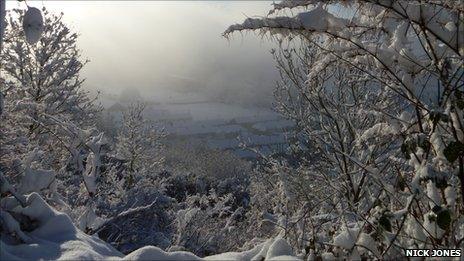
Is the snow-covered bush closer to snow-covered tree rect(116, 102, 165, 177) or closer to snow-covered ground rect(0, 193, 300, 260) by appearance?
snow-covered ground rect(0, 193, 300, 260)

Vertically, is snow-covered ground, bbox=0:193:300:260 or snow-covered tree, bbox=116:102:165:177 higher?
Result: snow-covered ground, bbox=0:193:300:260

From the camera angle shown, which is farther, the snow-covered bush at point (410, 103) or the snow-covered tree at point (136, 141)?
the snow-covered tree at point (136, 141)

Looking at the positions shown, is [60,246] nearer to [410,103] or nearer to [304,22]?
[304,22]

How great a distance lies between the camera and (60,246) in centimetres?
260

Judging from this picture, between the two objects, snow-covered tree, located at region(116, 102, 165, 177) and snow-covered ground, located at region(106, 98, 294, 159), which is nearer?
snow-covered tree, located at region(116, 102, 165, 177)

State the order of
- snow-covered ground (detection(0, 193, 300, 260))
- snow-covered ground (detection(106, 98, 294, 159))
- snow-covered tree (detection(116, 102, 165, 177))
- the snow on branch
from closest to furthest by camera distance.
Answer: snow-covered ground (detection(0, 193, 300, 260))
the snow on branch
snow-covered tree (detection(116, 102, 165, 177))
snow-covered ground (detection(106, 98, 294, 159))

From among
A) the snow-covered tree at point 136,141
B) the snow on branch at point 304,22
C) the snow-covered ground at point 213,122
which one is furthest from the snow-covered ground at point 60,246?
the snow-covered ground at point 213,122

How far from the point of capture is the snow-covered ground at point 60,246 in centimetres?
245

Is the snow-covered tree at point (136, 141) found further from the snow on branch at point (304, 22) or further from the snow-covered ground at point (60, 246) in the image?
the snow on branch at point (304, 22)

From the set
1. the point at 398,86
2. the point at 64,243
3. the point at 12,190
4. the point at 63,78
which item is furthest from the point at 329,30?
the point at 63,78

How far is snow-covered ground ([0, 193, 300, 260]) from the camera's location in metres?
2.45

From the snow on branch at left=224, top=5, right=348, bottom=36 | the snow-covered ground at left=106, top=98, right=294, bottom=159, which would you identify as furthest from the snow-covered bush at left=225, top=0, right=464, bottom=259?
the snow-covered ground at left=106, top=98, right=294, bottom=159

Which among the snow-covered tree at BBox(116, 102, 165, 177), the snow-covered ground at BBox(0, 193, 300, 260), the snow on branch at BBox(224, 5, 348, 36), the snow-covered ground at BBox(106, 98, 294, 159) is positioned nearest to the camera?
the snow-covered ground at BBox(0, 193, 300, 260)

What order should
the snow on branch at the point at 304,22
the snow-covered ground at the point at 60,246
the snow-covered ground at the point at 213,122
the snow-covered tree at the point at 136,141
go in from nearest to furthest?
the snow-covered ground at the point at 60,246 < the snow on branch at the point at 304,22 < the snow-covered tree at the point at 136,141 < the snow-covered ground at the point at 213,122
